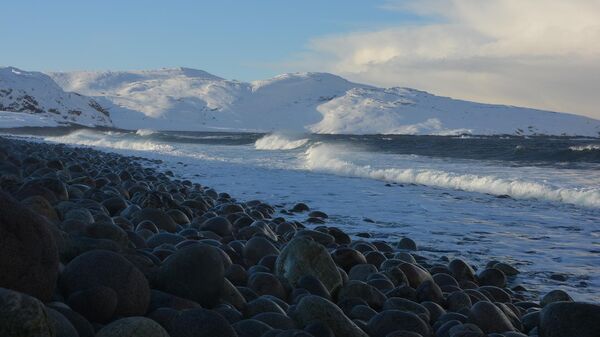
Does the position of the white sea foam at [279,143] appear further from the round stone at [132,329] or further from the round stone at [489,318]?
the round stone at [132,329]

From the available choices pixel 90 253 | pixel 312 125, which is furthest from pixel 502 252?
pixel 312 125

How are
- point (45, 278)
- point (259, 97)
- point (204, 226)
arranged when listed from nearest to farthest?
Answer: point (45, 278), point (204, 226), point (259, 97)

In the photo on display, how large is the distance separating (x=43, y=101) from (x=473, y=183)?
86904 mm

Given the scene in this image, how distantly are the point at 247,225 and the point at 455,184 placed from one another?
35.3ft

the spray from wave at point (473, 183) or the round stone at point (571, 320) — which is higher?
the spray from wave at point (473, 183)

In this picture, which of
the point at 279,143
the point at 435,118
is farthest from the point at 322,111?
the point at 279,143

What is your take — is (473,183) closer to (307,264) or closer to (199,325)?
(307,264)

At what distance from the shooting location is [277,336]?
3000 mm

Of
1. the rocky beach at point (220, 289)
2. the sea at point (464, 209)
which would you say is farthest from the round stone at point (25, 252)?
the sea at point (464, 209)

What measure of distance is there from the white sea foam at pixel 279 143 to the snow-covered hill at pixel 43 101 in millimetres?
45923

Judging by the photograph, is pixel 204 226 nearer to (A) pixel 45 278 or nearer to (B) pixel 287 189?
(A) pixel 45 278

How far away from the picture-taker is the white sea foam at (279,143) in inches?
1714

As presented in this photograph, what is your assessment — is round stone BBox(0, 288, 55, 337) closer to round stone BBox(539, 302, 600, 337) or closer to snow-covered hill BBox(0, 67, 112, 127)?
round stone BBox(539, 302, 600, 337)

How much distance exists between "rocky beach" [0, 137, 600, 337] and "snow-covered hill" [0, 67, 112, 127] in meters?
83.6
